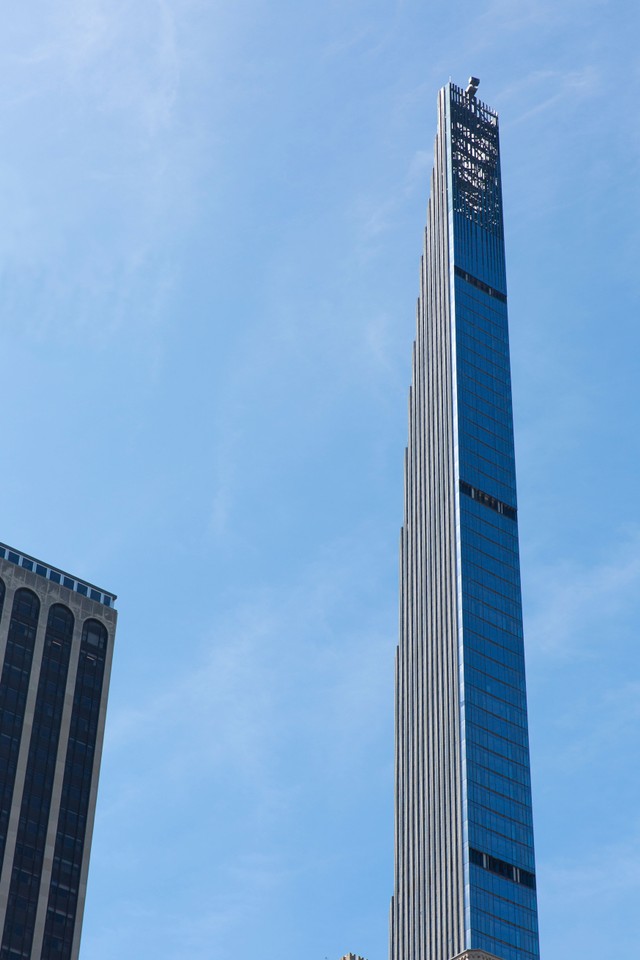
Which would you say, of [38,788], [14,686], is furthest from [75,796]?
[14,686]

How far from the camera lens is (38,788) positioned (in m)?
178

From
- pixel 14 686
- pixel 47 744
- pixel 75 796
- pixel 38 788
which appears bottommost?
pixel 38 788

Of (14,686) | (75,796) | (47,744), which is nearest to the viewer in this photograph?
(75,796)

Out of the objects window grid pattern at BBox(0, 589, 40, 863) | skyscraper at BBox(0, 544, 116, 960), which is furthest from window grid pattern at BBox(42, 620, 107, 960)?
window grid pattern at BBox(0, 589, 40, 863)

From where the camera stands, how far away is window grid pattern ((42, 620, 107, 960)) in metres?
171

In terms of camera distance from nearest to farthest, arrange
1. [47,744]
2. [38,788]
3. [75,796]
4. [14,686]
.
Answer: [38,788]
[75,796]
[47,744]
[14,686]

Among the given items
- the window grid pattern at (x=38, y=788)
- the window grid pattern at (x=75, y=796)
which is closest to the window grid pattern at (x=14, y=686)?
the window grid pattern at (x=38, y=788)

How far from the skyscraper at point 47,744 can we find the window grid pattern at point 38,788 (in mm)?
107

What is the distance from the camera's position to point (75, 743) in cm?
18312

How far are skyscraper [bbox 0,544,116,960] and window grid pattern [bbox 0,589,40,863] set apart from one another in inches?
4.3

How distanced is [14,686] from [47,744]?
7426 mm

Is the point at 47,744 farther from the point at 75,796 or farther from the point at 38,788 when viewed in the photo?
the point at 75,796

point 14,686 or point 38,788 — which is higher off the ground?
point 14,686

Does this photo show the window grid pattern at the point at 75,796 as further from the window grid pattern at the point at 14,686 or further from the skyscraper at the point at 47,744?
the window grid pattern at the point at 14,686
